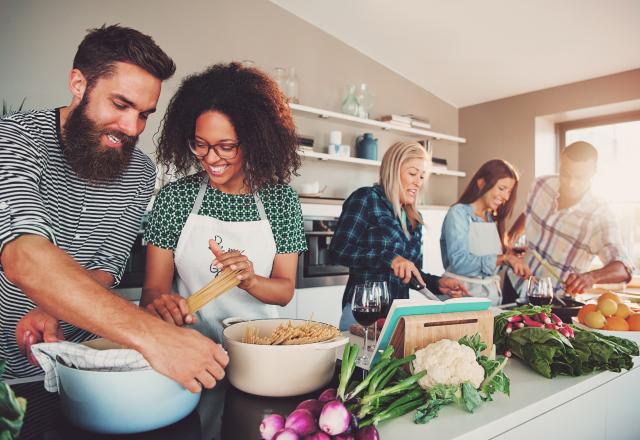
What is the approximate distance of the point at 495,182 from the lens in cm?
262

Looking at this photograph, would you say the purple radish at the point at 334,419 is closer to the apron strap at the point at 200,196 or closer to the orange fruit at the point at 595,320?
the apron strap at the point at 200,196

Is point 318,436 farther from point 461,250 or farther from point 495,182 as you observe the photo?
point 495,182

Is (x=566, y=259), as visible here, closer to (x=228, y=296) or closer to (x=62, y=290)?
(x=228, y=296)

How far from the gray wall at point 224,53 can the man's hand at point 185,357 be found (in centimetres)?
270

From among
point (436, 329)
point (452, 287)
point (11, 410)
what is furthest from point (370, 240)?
point (11, 410)

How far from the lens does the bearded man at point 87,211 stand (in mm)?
807

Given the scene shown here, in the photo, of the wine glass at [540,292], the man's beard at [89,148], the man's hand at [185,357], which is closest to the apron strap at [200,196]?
the man's beard at [89,148]

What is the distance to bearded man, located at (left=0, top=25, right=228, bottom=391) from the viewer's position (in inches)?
31.8

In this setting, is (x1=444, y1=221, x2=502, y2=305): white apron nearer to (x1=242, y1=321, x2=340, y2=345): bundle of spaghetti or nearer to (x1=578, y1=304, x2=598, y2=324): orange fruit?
(x1=578, y1=304, x2=598, y2=324): orange fruit

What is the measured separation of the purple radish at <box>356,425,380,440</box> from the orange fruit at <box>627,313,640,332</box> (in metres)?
1.13

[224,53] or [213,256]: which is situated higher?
[224,53]

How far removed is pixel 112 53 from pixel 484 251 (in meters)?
2.10

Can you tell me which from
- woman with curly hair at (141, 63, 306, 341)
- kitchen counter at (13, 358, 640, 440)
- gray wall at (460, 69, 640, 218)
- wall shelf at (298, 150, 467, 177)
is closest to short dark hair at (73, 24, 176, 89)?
woman with curly hair at (141, 63, 306, 341)

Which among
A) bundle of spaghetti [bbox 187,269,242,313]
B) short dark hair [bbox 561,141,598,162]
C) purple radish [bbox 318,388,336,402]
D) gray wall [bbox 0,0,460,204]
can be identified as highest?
gray wall [bbox 0,0,460,204]
